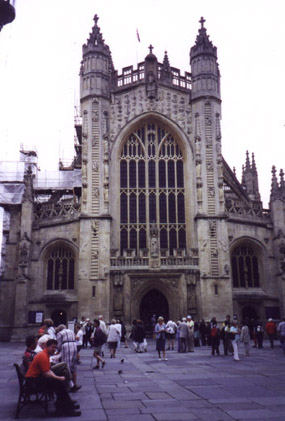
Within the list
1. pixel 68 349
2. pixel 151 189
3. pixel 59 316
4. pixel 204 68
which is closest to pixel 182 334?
pixel 68 349

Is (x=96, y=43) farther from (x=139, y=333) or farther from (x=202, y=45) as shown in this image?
(x=139, y=333)

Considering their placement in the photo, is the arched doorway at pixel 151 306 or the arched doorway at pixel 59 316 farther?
the arched doorway at pixel 59 316

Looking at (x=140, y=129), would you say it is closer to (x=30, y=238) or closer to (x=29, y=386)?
(x=30, y=238)

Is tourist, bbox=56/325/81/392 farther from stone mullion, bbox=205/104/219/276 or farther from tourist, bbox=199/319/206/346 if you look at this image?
stone mullion, bbox=205/104/219/276

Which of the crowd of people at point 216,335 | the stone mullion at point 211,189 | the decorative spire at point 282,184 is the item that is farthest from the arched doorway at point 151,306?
the decorative spire at point 282,184

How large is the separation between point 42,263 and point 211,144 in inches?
585

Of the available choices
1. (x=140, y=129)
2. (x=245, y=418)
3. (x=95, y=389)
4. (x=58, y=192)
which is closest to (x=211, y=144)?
(x=140, y=129)

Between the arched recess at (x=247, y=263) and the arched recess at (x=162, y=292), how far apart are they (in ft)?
16.9

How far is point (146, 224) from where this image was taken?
105ft

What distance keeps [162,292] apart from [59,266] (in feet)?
25.0

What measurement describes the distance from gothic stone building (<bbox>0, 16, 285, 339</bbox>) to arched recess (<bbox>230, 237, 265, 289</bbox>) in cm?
8

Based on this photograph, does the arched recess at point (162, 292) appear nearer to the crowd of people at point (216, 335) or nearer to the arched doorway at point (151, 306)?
the arched doorway at point (151, 306)

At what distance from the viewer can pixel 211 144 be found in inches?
1283

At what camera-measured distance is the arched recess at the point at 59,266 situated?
31469mm
